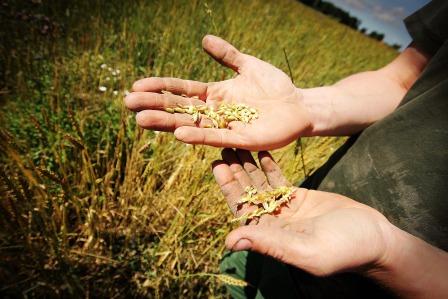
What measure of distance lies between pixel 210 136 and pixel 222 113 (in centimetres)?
27

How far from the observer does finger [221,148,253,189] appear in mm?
1166

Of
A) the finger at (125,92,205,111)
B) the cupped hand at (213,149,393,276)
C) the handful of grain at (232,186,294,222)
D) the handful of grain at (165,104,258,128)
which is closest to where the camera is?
the cupped hand at (213,149,393,276)

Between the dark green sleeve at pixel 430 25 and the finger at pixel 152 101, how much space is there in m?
1.09

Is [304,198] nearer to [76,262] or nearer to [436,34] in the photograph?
[436,34]

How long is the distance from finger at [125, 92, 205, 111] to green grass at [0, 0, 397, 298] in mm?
196

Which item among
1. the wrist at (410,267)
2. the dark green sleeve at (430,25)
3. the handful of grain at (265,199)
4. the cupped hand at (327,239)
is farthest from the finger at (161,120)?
the dark green sleeve at (430,25)

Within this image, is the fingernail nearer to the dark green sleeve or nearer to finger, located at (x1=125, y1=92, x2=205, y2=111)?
finger, located at (x1=125, y1=92, x2=205, y2=111)

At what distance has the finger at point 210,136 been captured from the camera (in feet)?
3.61

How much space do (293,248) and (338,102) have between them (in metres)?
0.91

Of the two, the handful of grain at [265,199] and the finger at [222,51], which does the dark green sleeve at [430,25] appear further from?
the handful of grain at [265,199]

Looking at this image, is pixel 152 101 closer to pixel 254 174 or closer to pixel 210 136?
pixel 210 136

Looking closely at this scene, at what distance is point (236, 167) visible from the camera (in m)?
1.20

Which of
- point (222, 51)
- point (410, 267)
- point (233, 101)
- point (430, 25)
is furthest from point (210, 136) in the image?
point (430, 25)

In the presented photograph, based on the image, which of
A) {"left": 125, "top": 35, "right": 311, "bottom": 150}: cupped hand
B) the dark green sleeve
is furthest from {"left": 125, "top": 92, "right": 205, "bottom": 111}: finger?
the dark green sleeve
